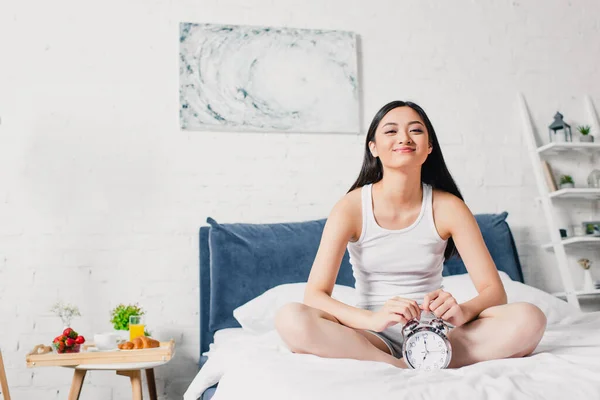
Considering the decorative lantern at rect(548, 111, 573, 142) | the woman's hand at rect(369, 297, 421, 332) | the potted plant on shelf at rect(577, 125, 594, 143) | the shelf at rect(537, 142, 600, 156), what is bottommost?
the woman's hand at rect(369, 297, 421, 332)

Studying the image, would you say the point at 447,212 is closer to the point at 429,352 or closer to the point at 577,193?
the point at 429,352

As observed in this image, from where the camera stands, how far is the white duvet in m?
1.08

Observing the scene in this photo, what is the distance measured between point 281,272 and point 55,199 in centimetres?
109

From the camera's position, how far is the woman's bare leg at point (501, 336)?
1413mm

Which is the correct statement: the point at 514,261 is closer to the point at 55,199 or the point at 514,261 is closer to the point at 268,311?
A: the point at 268,311

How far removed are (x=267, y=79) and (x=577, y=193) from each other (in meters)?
1.65

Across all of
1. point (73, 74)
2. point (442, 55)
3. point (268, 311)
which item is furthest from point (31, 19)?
point (442, 55)

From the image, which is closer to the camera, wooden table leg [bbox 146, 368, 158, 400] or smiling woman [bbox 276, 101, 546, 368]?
Result: smiling woman [bbox 276, 101, 546, 368]

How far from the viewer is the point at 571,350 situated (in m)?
1.49

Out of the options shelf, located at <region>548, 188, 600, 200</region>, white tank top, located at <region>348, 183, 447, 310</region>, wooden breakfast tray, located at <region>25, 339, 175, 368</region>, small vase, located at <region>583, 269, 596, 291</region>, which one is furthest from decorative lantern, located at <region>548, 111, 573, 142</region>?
wooden breakfast tray, located at <region>25, 339, 175, 368</region>

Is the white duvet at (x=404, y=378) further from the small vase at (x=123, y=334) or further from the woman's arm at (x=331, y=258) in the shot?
the small vase at (x=123, y=334)

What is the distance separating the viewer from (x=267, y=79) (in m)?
2.97

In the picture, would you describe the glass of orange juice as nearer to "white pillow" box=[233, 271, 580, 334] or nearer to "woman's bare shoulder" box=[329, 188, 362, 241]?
"white pillow" box=[233, 271, 580, 334]

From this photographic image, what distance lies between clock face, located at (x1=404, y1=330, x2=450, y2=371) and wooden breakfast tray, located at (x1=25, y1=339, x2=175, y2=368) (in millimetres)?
1134
